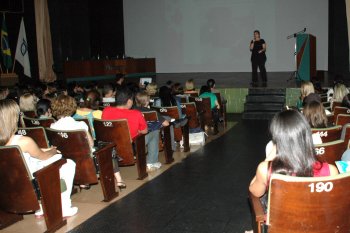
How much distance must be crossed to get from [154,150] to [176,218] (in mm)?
1839

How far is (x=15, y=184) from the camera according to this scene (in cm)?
335

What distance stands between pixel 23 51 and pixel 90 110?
8.98 m

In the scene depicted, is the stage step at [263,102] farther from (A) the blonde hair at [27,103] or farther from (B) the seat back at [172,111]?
(A) the blonde hair at [27,103]

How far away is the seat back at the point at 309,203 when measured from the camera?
84.4 inches

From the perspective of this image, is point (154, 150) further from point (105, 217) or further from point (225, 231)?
point (225, 231)

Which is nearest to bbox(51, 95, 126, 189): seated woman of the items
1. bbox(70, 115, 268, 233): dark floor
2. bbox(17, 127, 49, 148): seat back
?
bbox(17, 127, 49, 148): seat back

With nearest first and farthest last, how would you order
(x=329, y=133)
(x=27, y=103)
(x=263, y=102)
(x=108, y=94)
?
(x=329, y=133)
(x=27, y=103)
(x=108, y=94)
(x=263, y=102)

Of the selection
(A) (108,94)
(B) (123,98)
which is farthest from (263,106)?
(B) (123,98)

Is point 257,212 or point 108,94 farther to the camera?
point 108,94

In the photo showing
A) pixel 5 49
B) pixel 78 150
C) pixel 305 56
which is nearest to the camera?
pixel 78 150

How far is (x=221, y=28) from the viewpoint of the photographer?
1574 cm

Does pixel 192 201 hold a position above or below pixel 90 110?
below

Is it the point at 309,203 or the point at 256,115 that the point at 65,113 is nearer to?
the point at 309,203

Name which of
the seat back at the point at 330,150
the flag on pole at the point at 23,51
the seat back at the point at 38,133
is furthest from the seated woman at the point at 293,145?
the flag on pole at the point at 23,51
